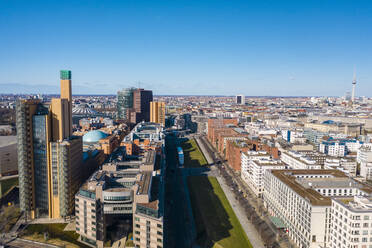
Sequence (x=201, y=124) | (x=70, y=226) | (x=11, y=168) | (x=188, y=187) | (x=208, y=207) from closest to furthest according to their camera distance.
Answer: (x=70, y=226) → (x=208, y=207) → (x=188, y=187) → (x=11, y=168) → (x=201, y=124)

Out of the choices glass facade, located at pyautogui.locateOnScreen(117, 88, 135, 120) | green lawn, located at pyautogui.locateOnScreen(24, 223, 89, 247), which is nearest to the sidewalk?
green lawn, located at pyautogui.locateOnScreen(24, 223, 89, 247)

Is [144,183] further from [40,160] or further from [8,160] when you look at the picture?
[8,160]

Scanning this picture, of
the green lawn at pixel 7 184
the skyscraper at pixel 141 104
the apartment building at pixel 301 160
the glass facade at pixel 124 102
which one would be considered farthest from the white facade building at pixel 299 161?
the glass facade at pixel 124 102

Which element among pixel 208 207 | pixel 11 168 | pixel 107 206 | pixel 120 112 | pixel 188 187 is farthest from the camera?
pixel 120 112

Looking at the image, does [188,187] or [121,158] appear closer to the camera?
[121,158]

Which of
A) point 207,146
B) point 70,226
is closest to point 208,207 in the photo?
point 70,226

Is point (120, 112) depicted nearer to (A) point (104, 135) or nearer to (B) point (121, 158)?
(A) point (104, 135)

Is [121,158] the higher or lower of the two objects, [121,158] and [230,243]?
the higher
